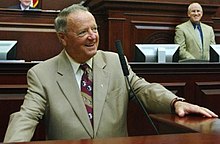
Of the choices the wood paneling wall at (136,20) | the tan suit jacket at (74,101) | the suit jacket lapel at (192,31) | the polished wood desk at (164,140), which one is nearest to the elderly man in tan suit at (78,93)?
the tan suit jacket at (74,101)

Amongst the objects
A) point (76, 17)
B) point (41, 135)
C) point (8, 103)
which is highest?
point (76, 17)

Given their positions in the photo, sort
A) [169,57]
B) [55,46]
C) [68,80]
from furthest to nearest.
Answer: [55,46] < [169,57] < [68,80]

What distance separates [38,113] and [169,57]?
1822 millimetres

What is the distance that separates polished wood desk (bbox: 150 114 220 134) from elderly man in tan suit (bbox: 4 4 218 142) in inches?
3.2

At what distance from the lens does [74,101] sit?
4.93 feet

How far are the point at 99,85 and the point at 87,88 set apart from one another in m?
0.05

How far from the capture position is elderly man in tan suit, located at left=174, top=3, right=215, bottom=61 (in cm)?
386

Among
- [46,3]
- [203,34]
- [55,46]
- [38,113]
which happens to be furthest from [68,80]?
[46,3]

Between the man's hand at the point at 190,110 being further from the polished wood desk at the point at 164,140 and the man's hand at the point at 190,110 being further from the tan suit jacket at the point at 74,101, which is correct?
the polished wood desk at the point at 164,140

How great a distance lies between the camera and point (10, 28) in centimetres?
343

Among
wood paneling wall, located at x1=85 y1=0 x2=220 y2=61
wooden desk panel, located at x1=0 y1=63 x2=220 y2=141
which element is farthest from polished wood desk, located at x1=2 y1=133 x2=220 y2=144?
wood paneling wall, located at x1=85 y1=0 x2=220 y2=61

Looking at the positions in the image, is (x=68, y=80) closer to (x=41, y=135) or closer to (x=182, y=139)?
(x=41, y=135)

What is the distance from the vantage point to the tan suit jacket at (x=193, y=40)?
3.88 m

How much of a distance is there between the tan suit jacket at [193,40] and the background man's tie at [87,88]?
7.91 feet
